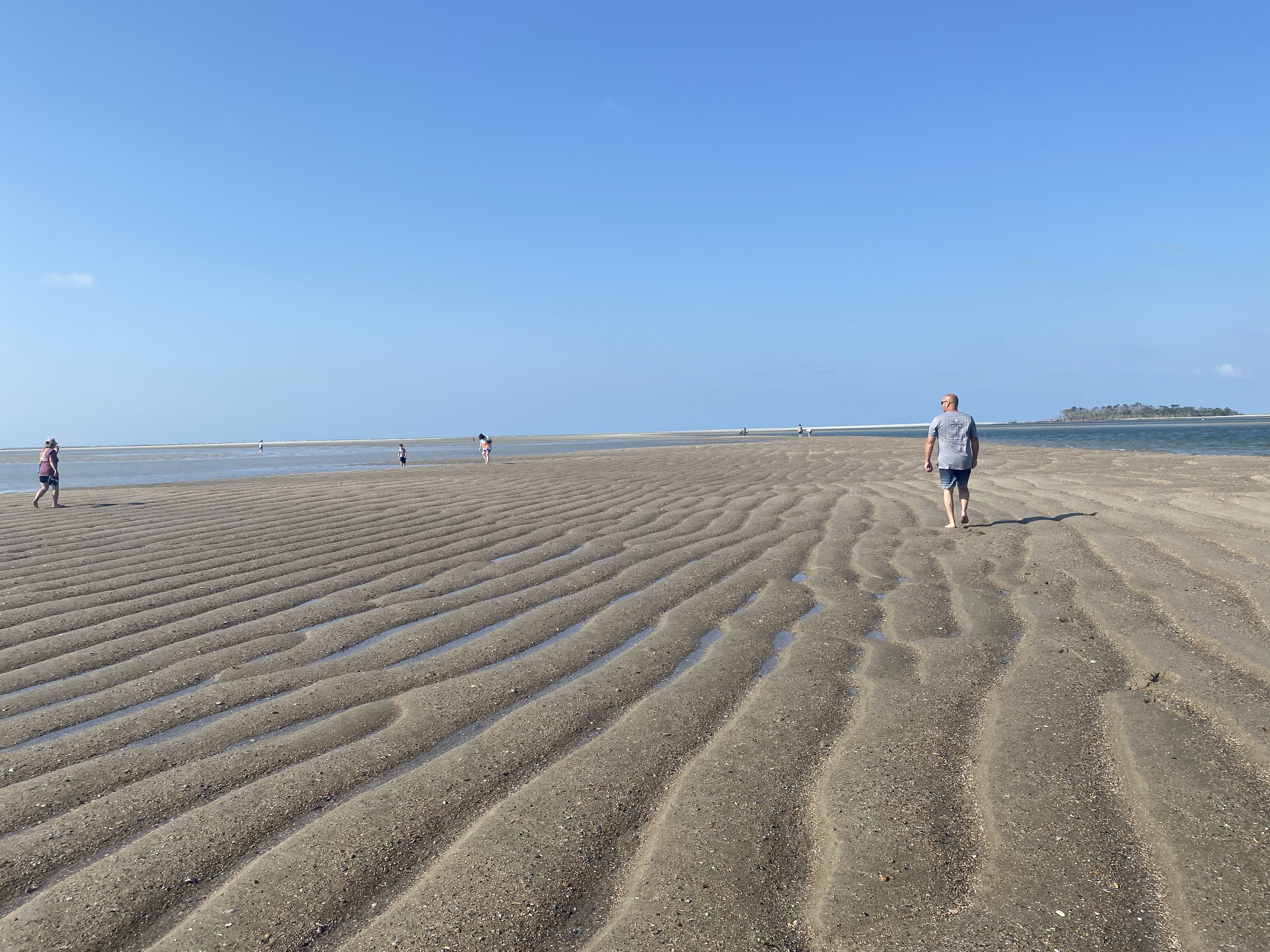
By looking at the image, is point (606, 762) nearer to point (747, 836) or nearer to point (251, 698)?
point (747, 836)

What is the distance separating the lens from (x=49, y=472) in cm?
1422

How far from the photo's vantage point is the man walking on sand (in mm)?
8555

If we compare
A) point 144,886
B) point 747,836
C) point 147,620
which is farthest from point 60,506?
point 747,836

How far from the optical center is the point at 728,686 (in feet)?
12.9

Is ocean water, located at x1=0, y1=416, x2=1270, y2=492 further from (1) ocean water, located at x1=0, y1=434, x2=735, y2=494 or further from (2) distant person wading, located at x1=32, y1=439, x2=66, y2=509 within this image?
(2) distant person wading, located at x1=32, y1=439, x2=66, y2=509

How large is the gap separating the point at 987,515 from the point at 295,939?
9.23 metres

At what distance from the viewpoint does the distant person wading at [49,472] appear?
14.1m

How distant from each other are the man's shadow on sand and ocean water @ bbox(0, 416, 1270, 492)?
52.6ft

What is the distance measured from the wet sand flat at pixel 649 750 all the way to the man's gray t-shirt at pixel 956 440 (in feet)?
4.25

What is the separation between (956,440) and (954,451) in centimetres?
16

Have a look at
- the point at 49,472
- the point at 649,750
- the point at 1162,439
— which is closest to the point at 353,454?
the point at 49,472

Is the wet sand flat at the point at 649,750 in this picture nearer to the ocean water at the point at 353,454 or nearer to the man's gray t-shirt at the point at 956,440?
the man's gray t-shirt at the point at 956,440

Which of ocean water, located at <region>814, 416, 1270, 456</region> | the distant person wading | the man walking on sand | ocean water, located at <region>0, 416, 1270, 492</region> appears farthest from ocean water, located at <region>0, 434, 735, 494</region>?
ocean water, located at <region>814, 416, 1270, 456</region>

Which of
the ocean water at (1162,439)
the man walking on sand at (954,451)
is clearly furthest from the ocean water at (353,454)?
the man walking on sand at (954,451)
